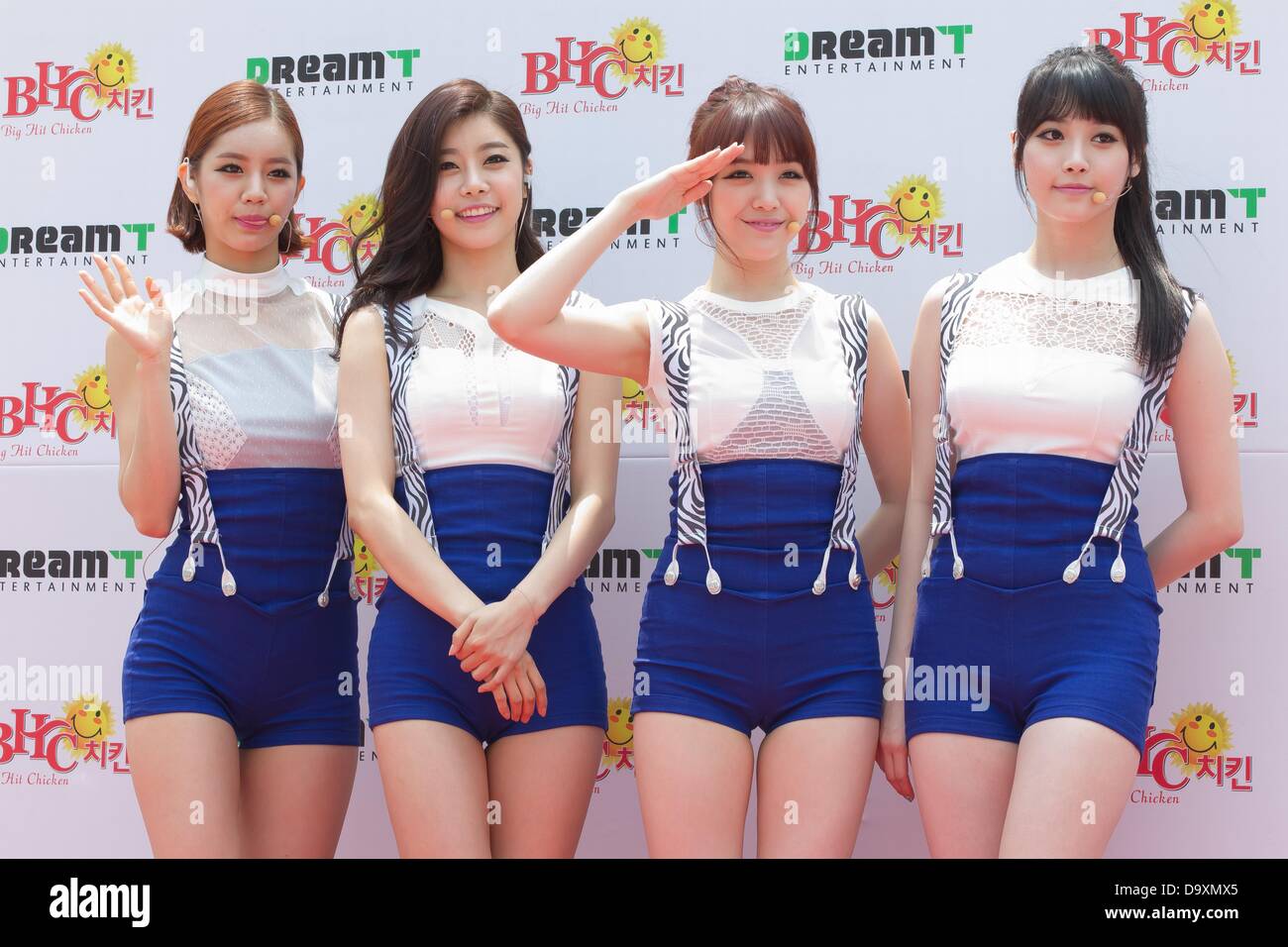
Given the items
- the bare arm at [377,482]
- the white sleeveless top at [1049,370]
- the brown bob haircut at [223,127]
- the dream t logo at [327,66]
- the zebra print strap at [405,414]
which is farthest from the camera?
the dream t logo at [327,66]

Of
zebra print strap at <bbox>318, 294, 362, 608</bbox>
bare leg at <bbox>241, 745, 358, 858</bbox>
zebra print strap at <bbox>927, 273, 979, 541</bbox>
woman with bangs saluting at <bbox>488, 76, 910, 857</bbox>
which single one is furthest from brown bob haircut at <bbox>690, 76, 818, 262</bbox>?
bare leg at <bbox>241, 745, 358, 858</bbox>

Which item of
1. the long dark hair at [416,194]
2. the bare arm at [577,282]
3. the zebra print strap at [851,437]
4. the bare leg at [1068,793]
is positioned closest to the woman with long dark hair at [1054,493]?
the bare leg at [1068,793]

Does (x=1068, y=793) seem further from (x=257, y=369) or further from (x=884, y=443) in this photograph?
(x=257, y=369)

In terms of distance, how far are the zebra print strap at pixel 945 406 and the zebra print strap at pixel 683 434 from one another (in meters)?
0.45

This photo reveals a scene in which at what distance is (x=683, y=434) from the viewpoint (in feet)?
8.87

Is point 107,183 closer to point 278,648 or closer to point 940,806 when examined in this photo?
point 278,648

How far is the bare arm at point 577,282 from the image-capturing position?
102 inches

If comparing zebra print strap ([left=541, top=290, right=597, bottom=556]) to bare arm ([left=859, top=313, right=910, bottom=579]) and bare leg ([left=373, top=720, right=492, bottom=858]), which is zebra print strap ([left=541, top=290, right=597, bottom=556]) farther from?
bare arm ([left=859, top=313, right=910, bottom=579])

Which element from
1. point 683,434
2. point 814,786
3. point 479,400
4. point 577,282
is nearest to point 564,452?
point 479,400

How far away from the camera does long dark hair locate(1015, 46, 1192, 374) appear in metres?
2.60

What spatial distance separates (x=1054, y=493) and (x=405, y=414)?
1269 mm

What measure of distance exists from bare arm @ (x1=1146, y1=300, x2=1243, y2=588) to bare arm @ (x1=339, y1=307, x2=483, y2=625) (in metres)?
1.37

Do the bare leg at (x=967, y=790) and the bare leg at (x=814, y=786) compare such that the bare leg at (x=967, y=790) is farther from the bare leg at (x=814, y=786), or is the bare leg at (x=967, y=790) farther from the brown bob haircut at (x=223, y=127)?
the brown bob haircut at (x=223, y=127)

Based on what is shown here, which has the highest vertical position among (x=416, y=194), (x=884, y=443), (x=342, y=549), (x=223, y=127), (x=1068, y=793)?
(x=223, y=127)
